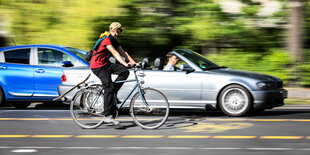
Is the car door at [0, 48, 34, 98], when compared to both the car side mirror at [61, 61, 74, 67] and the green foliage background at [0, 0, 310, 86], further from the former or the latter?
the green foliage background at [0, 0, 310, 86]

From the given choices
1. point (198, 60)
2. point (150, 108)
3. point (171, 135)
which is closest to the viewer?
point (171, 135)

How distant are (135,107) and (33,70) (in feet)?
12.4

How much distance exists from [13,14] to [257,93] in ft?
28.6

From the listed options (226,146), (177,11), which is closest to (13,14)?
(177,11)

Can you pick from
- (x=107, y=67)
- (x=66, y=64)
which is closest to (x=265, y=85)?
(x=107, y=67)

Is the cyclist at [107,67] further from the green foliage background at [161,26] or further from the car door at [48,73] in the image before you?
the green foliage background at [161,26]

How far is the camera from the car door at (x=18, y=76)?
1105cm

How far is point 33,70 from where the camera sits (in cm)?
1101

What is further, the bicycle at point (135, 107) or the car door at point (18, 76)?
the car door at point (18, 76)

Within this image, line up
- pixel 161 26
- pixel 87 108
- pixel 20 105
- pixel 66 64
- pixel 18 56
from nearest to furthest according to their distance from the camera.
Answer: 1. pixel 87 108
2. pixel 66 64
3. pixel 18 56
4. pixel 20 105
5. pixel 161 26

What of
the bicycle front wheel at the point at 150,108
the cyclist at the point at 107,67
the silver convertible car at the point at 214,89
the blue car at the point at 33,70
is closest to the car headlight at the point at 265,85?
the silver convertible car at the point at 214,89

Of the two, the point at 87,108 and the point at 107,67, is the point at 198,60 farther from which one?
the point at 87,108

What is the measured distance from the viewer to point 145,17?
14836 millimetres

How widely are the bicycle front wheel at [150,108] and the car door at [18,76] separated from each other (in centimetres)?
376
